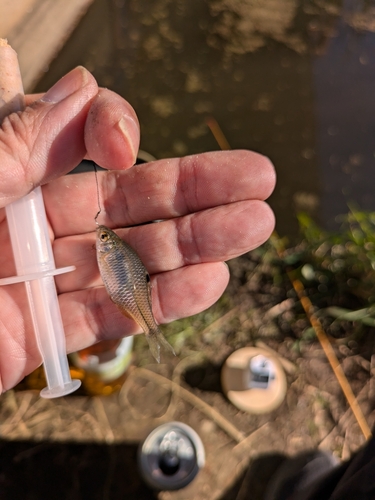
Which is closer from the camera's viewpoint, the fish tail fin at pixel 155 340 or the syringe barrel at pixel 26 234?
the syringe barrel at pixel 26 234

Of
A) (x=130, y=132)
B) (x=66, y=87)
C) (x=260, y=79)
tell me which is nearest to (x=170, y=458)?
(x=130, y=132)

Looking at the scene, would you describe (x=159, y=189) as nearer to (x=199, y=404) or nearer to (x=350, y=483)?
(x=199, y=404)

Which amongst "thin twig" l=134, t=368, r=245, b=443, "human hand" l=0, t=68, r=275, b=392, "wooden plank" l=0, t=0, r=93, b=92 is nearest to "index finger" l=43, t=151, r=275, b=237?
"human hand" l=0, t=68, r=275, b=392

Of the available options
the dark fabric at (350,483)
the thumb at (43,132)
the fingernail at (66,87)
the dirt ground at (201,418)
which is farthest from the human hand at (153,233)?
the dark fabric at (350,483)

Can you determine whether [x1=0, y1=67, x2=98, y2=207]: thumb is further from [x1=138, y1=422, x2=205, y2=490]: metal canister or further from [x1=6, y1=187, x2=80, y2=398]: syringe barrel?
[x1=138, y1=422, x2=205, y2=490]: metal canister

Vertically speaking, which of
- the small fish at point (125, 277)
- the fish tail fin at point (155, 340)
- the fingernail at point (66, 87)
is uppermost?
the fingernail at point (66, 87)

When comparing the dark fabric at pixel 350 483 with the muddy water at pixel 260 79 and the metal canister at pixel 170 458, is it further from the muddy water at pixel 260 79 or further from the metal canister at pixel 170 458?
the muddy water at pixel 260 79

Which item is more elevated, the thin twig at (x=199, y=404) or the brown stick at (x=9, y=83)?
the brown stick at (x=9, y=83)

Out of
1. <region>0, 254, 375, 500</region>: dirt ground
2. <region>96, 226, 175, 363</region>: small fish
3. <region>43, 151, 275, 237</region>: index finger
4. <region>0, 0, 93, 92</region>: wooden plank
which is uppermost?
<region>0, 0, 93, 92</region>: wooden plank
